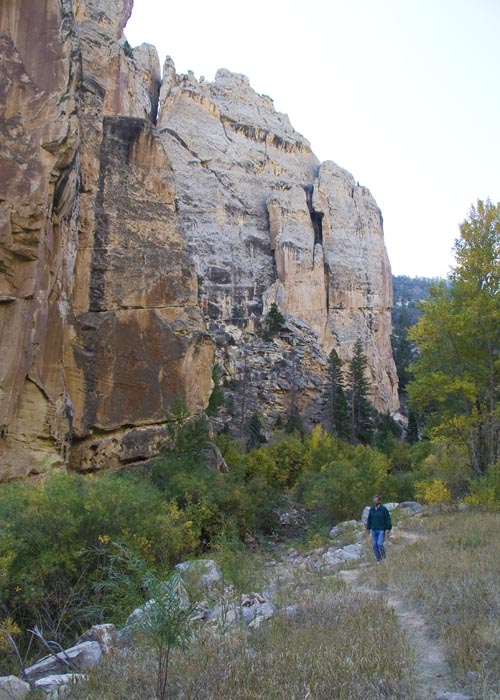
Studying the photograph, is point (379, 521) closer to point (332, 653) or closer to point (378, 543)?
point (378, 543)

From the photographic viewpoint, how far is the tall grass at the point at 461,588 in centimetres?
405

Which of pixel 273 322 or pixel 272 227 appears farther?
pixel 272 227

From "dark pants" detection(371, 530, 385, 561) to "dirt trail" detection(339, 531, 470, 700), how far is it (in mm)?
2689

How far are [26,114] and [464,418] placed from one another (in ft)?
45.5

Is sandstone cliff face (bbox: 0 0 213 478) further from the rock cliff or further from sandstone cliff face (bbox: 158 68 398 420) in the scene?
sandstone cliff face (bbox: 158 68 398 420)

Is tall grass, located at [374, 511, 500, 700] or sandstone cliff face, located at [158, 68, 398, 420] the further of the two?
sandstone cliff face, located at [158, 68, 398, 420]

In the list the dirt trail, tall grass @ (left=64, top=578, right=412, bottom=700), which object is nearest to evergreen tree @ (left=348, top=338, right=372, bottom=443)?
the dirt trail

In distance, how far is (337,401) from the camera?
146ft

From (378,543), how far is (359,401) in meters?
38.7

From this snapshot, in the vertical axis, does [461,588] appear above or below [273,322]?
below

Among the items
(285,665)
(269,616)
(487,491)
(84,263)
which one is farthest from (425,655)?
(84,263)

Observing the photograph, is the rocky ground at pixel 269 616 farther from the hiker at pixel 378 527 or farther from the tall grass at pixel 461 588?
the hiker at pixel 378 527

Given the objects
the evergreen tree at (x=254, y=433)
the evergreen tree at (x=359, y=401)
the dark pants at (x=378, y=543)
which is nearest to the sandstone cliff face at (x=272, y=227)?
the evergreen tree at (x=359, y=401)

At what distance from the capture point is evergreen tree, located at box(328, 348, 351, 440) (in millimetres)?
42875
